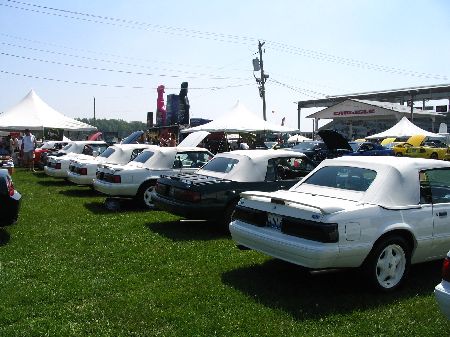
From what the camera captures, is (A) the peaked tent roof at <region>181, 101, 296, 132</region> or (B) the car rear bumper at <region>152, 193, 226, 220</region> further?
(A) the peaked tent roof at <region>181, 101, 296, 132</region>

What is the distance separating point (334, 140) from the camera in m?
18.8

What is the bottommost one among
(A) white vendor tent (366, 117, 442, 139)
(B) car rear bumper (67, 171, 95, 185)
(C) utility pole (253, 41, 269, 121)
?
(B) car rear bumper (67, 171, 95, 185)

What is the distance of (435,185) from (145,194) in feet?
20.7

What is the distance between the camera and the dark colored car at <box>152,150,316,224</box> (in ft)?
24.8

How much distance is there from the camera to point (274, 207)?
5246 mm

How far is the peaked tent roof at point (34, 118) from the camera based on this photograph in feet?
74.8

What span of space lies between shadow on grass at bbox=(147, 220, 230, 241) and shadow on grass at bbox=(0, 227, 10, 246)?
7.48ft

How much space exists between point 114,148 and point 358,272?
9394 millimetres

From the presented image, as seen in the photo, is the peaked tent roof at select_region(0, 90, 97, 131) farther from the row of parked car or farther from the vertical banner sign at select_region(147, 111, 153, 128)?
the vertical banner sign at select_region(147, 111, 153, 128)

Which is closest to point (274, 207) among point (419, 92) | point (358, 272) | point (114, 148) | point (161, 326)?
point (358, 272)

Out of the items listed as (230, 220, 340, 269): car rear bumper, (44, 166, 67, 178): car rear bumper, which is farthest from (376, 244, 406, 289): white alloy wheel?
(44, 166, 67, 178): car rear bumper

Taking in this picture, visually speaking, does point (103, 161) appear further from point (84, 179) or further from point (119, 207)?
point (119, 207)

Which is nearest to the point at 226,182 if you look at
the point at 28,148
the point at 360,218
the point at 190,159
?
the point at 190,159

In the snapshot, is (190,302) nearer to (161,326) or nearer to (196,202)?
(161,326)
